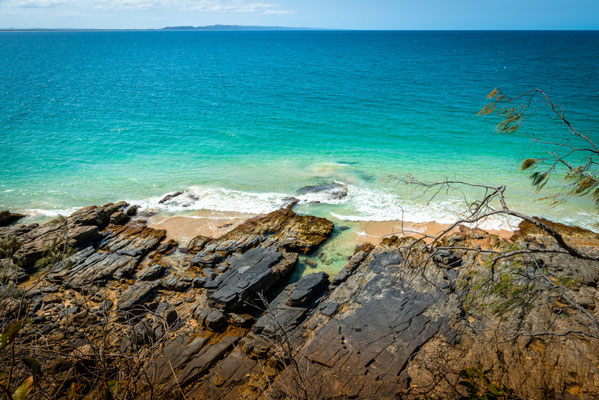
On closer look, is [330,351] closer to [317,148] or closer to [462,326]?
[462,326]

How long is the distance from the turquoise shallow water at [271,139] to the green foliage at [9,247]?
21.6 ft

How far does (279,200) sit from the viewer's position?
2375 cm

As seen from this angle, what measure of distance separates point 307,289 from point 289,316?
1469mm

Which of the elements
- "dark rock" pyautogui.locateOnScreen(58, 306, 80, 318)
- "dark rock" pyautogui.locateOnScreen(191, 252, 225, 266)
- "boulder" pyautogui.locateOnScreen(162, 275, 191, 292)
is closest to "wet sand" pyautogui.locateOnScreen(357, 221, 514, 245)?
"dark rock" pyautogui.locateOnScreen(191, 252, 225, 266)

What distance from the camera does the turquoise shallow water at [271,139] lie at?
24500 millimetres

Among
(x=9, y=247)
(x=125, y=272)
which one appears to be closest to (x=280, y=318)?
(x=125, y=272)

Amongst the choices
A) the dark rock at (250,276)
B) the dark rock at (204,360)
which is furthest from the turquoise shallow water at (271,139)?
the dark rock at (204,360)

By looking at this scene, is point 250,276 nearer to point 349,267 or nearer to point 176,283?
point 176,283

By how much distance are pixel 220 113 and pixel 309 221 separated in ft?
102

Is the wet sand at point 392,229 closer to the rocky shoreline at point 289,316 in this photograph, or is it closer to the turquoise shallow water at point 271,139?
the turquoise shallow water at point 271,139

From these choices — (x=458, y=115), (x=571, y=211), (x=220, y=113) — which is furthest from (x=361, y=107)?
(x=571, y=211)

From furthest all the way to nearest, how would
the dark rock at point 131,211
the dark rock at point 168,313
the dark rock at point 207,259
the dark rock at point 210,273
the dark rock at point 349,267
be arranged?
the dark rock at point 131,211, the dark rock at point 207,259, the dark rock at point 210,273, the dark rock at point 349,267, the dark rock at point 168,313

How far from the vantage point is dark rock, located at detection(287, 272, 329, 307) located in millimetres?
12898

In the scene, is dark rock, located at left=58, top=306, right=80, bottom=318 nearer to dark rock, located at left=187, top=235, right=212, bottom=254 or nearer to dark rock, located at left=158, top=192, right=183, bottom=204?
dark rock, located at left=187, top=235, right=212, bottom=254
